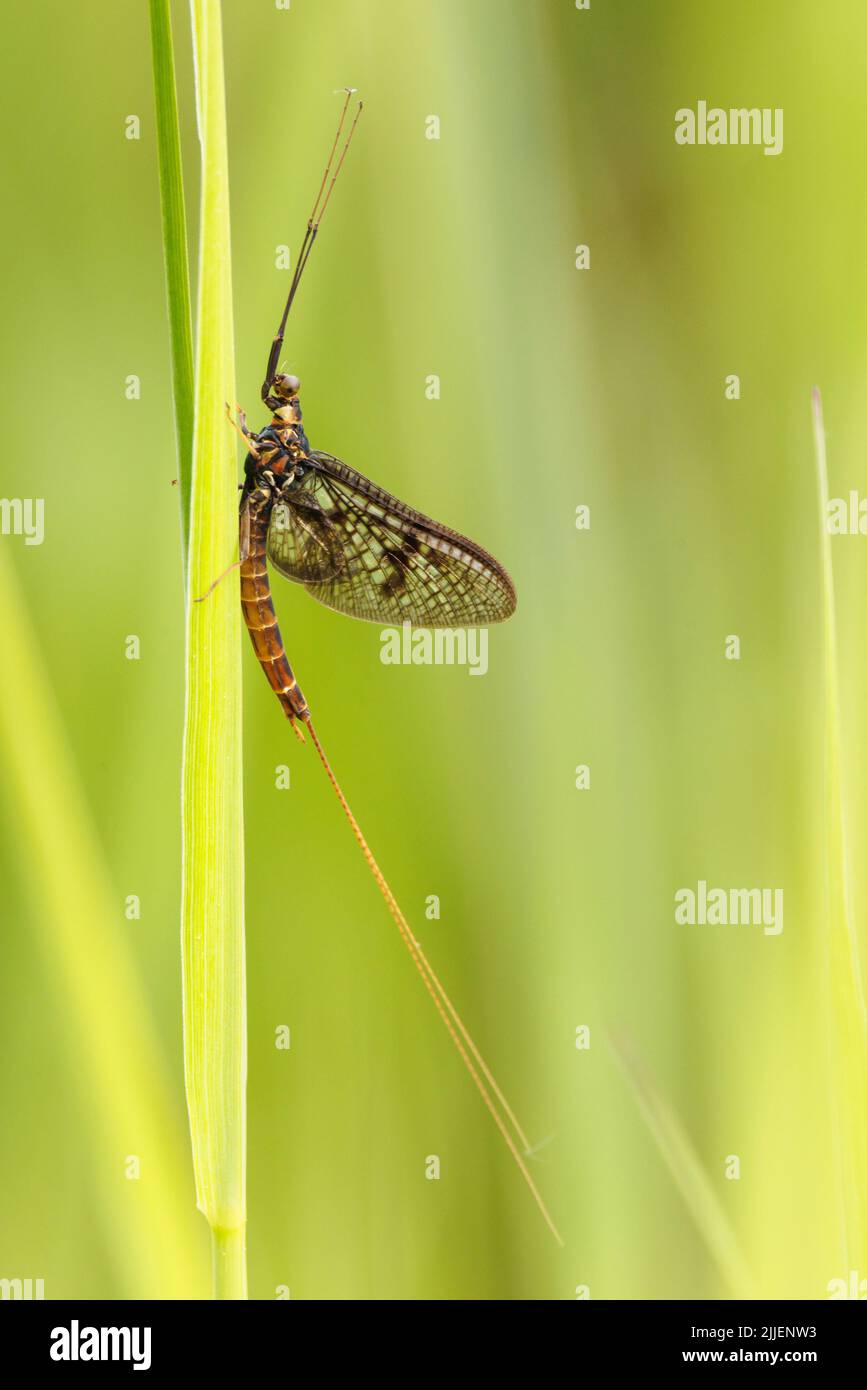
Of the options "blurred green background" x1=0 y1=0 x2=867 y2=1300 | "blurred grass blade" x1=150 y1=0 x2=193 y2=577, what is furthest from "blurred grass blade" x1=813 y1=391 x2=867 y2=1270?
"blurred grass blade" x1=150 y1=0 x2=193 y2=577

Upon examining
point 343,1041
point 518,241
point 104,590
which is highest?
point 518,241

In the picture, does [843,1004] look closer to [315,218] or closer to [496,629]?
[496,629]

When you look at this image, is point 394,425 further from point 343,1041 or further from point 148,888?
point 343,1041

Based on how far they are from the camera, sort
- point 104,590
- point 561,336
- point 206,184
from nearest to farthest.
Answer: point 206,184
point 104,590
point 561,336

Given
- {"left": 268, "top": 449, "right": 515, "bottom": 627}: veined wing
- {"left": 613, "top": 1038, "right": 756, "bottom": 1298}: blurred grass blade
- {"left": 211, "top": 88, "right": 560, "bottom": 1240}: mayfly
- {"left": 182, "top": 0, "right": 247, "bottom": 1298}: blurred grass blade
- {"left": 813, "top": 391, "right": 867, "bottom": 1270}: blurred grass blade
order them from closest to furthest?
Result: 1. {"left": 182, "top": 0, "right": 247, "bottom": 1298}: blurred grass blade
2. {"left": 813, "top": 391, "right": 867, "bottom": 1270}: blurred grass blade
3. {"left": 613, "top": 1038, "right": 756, "bottom": 1298}: blurred grass blade
4. {"left": 211, "top": 88, "right": 560, "bottom": 1240}: mayfly
5. {"left": 268, "top": 449, "right": 515, "bottom": 627}: veined wing

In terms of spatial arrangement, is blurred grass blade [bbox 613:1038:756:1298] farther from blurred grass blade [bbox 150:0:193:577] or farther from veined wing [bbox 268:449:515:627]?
blurred grass blade [bbox 150:0:193:577]

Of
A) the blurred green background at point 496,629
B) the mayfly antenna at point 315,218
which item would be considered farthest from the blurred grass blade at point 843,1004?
the mayfly antenna at point 315,218

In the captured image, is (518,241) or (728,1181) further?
(518,241)

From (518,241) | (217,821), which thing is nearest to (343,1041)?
(217,821)
